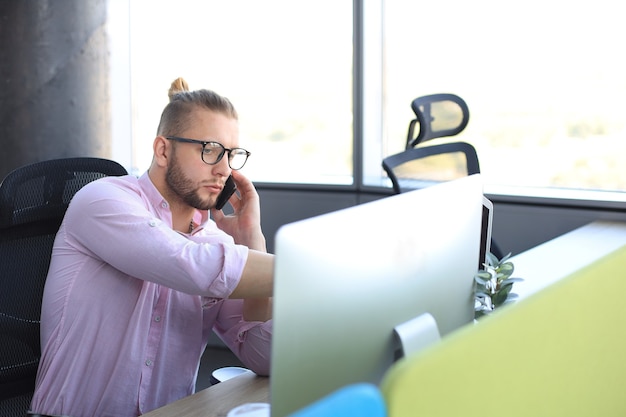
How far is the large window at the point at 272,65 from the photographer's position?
4.53 m

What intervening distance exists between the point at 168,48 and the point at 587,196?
2481mm

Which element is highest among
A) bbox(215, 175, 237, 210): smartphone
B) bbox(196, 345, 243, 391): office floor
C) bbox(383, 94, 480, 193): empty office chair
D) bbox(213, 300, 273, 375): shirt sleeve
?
bbox(383, 94, 480, 193): empty office chair

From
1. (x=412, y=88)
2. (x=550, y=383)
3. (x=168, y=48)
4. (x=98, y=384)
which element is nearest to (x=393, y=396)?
(x=550, y=383)

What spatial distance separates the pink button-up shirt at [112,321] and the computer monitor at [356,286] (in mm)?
713

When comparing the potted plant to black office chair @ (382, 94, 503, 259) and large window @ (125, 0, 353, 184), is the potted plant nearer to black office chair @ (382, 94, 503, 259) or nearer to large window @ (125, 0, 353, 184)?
black office chair @ (382, 94, 503, 259)

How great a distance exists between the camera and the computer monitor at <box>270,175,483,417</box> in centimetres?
115

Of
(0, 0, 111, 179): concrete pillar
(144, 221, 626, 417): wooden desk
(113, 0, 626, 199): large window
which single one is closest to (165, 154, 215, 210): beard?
(144, 221, 626, 417): wooden desk

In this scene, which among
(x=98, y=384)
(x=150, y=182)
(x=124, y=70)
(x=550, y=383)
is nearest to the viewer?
(x=550, y=383)

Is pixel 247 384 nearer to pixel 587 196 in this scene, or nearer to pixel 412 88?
pixel 587 196

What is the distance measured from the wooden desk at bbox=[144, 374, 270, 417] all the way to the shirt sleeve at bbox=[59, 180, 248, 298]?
0.71ft

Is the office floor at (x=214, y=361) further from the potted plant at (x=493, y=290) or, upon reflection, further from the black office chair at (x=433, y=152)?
the potted plant at (x=493, y=290)

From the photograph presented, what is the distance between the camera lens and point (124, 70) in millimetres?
4973

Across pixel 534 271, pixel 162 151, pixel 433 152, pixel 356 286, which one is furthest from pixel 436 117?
pixel 356 286

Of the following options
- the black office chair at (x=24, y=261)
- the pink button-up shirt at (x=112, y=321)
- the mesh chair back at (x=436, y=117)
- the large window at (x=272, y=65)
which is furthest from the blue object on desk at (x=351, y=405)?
the large window at (x=272, y=65)
